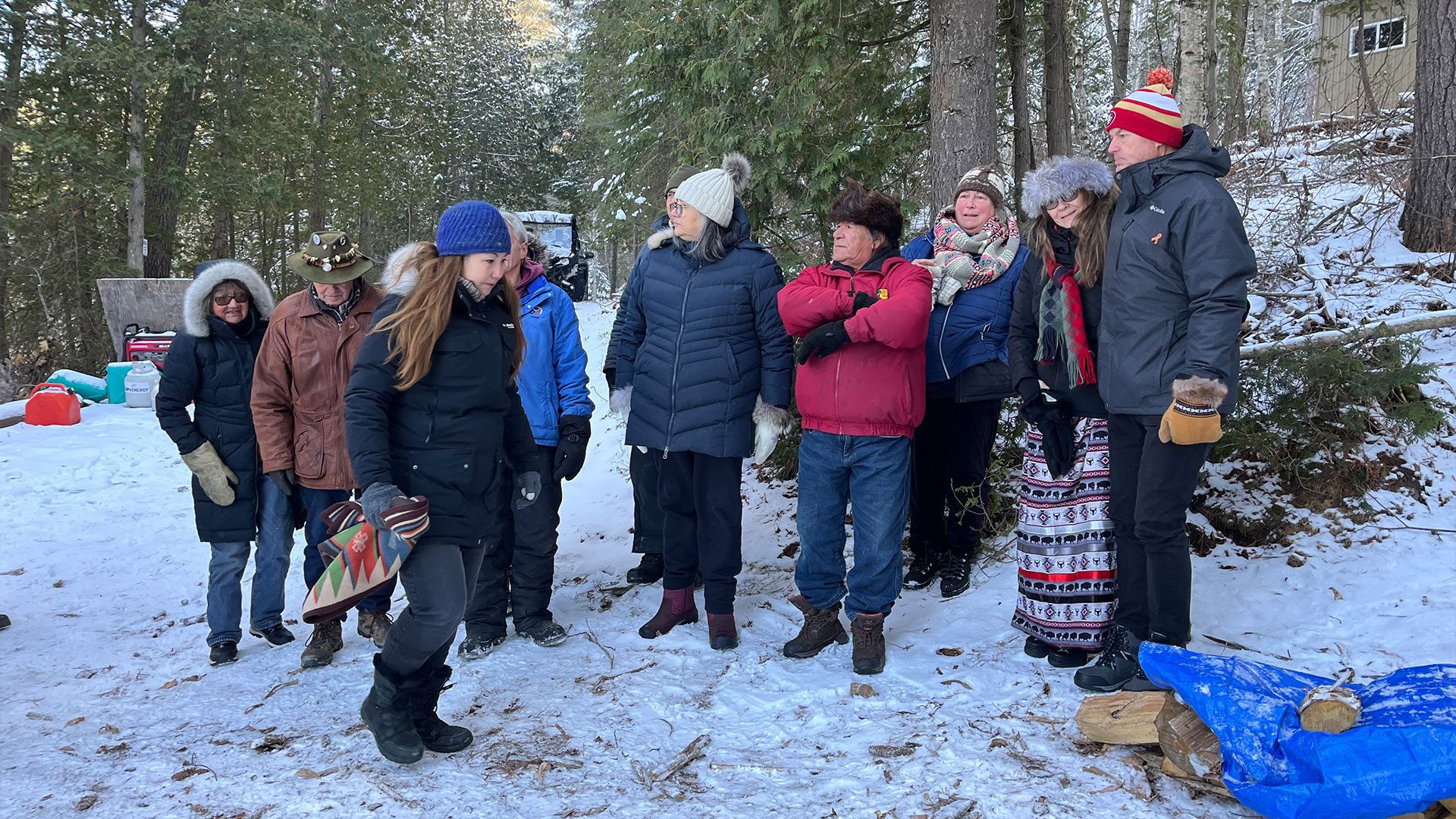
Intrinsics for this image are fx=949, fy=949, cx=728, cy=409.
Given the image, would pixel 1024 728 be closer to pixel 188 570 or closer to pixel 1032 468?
pixel 1032 468

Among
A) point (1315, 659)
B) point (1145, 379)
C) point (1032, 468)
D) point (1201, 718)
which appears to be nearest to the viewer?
point (1201, 718)

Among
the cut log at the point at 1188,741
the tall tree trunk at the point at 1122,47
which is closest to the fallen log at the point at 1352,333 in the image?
the cut log at the point at 1188,741

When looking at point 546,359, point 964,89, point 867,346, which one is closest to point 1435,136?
point 964,89

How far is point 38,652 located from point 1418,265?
8.48 meters

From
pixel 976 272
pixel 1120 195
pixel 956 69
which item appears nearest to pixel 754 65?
pixel 956 69

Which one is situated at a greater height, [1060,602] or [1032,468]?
[1032,468]

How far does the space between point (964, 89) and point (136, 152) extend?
52.9 ft

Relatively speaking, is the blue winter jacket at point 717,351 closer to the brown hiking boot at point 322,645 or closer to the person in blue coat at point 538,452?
the person in blue coat at point 538,452

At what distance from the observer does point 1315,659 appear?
382cm

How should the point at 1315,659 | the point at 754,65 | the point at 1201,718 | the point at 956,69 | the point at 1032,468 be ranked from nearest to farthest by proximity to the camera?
the point at 1201,718 → the point at 1315,659 → the point at 1032,468 → the point at 956,69 → the point at 754,65

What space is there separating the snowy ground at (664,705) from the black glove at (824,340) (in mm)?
1391

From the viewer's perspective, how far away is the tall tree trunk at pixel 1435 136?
6562 millimetres

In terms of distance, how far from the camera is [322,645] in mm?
4520

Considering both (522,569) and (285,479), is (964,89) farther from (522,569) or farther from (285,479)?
(285,479)
